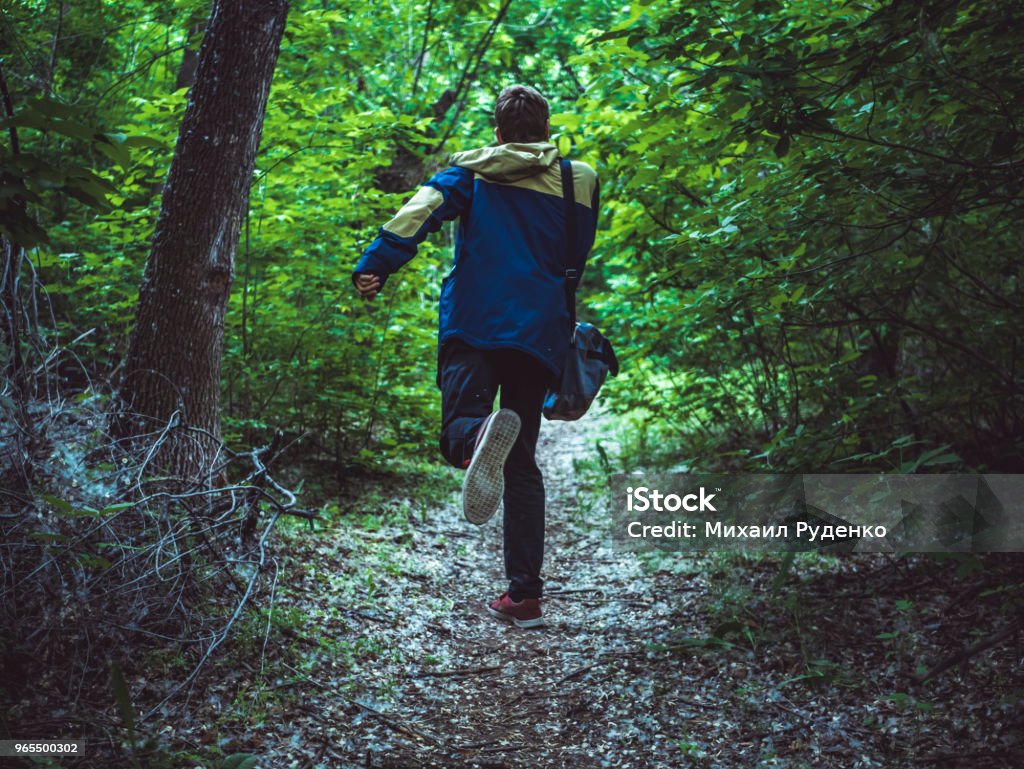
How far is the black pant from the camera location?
3342 millimetres

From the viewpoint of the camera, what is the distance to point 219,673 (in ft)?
9.01

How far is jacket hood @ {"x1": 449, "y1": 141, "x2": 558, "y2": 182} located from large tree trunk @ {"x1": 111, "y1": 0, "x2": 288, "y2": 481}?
3.95 feet

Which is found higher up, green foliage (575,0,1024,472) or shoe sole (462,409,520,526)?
green foliage (575,0,1024,472)

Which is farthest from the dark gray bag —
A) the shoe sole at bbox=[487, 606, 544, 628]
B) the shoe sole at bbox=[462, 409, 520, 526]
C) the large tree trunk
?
the large tree trunk

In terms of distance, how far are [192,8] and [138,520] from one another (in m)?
4.34

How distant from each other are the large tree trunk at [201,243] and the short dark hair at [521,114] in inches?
50.3

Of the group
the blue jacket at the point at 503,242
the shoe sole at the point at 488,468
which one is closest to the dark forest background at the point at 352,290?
the blue jacket at the point at 503,242

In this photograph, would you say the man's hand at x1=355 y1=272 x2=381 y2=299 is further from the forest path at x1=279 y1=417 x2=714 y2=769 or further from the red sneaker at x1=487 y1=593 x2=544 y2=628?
the red sneaker at x1=487 y1=593 x2=544 y2=628

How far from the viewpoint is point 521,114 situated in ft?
11.7

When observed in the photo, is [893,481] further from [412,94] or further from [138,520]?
[412,94]

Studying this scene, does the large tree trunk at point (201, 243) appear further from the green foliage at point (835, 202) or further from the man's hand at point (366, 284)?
the green foliage at point (835, 202)

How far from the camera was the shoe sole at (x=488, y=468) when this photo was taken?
3113mm

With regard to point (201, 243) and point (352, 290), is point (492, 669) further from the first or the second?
point (352, 290)

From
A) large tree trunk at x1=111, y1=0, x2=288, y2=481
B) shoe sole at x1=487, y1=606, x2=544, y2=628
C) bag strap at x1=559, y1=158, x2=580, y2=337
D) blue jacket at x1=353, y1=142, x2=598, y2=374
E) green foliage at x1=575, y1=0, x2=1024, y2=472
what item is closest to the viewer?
green foliage at x1=575, y1=0, x2=1024, y2=472
